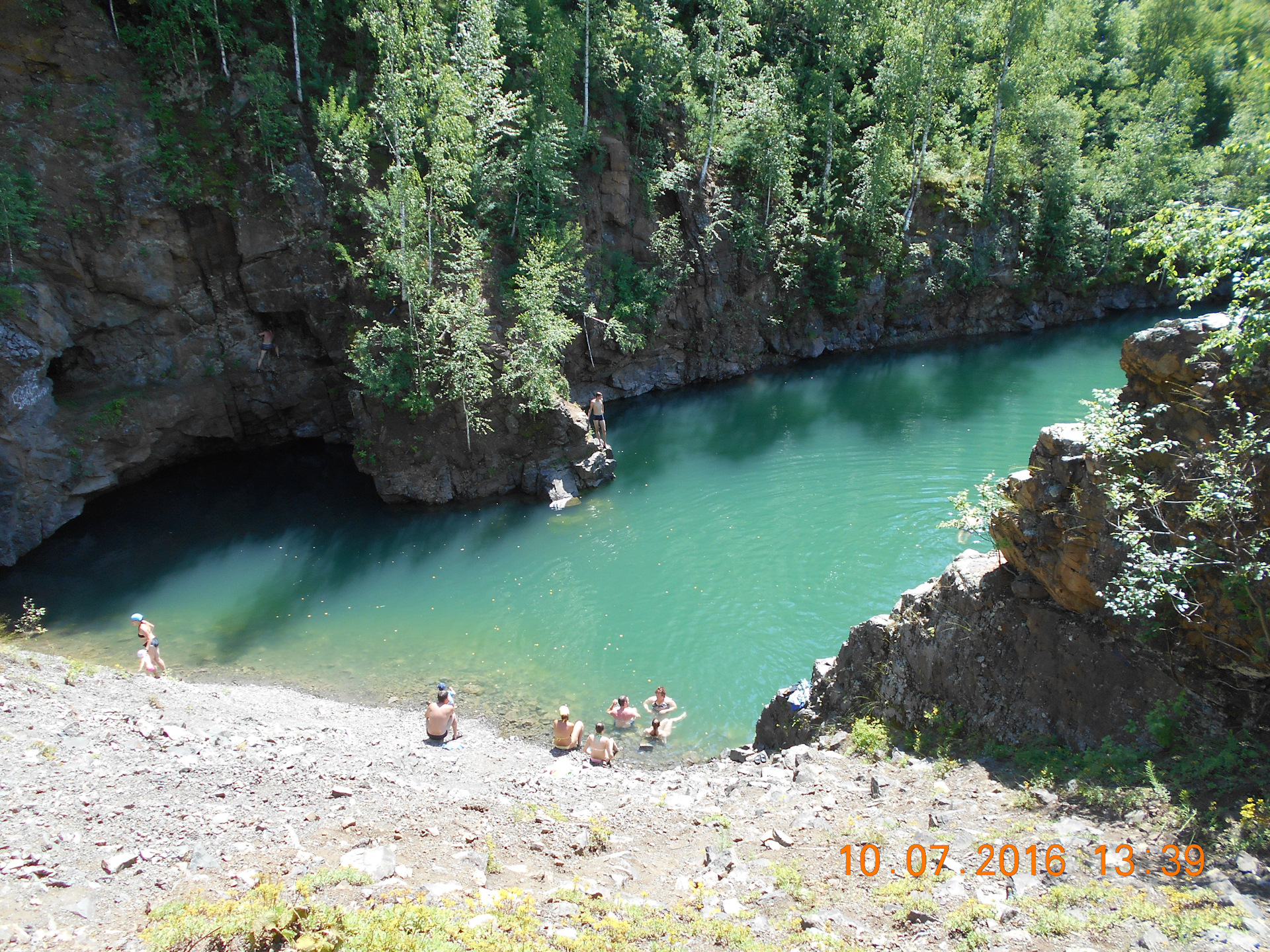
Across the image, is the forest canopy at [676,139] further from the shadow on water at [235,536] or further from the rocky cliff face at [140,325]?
the shadow on water at [235,536]

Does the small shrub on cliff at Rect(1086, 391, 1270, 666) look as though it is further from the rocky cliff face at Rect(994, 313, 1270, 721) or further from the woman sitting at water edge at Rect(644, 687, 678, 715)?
the woman sitting at water edge at Rect(644, 687, 678, 715)

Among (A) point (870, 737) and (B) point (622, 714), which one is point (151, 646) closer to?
(B) point (622, 714)

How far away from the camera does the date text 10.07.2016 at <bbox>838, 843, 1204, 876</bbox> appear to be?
21.2ft

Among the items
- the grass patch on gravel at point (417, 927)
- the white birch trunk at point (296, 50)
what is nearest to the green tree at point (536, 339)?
the white birch trunk at point (296, 50)

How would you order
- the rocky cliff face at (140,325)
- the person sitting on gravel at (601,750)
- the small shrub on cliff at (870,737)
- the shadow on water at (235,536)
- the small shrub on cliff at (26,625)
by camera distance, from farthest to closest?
the rocky cliff face at (140,325) → the shadow on water at (235,536) → the small shrub on cliff at (26,625) → the person sitting on gravel at (601,750) → the small shrub on cliff at (870,737)

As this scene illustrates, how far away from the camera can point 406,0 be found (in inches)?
868

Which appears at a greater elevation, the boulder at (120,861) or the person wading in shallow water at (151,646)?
the boulder at (120,861)

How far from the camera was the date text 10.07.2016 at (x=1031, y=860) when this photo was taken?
6457 millimetres

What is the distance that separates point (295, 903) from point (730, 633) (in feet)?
38.3

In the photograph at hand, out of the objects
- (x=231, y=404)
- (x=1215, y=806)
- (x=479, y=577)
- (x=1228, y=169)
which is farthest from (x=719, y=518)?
(x=1228, y=169)

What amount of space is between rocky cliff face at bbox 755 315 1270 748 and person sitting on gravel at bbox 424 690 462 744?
7364 mm

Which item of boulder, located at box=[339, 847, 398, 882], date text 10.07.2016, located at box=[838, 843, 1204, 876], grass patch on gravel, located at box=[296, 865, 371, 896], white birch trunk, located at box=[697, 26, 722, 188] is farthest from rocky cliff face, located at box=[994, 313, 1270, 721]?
white birch trunk, located at box=[697, 26, 722, 188]

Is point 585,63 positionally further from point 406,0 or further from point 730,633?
point 730,633

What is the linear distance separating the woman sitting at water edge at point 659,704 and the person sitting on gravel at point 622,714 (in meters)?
0.36
